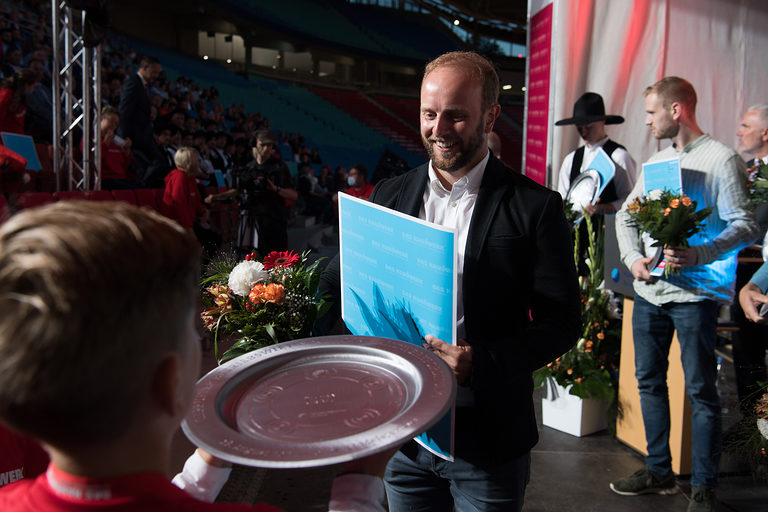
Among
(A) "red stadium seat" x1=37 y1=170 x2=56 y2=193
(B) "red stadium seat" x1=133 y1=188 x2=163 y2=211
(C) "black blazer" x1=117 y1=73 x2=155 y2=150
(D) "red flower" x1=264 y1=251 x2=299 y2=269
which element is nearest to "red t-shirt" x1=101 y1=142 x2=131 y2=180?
(C) "black blazer" x1=117 y1=73 x2=155 y2=150

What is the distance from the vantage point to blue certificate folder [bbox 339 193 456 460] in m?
1.12

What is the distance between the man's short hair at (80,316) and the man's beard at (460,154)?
2.88ft

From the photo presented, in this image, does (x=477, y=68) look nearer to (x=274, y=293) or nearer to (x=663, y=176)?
(x=274, y=293)

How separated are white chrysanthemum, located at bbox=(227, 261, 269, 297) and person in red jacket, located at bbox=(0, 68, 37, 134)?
16.5 feet

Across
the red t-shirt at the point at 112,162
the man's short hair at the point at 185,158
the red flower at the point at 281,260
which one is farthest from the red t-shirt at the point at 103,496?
the red t-shirt at the point at 112,162

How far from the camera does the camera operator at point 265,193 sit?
244 inches

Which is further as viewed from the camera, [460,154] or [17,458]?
[460,154]

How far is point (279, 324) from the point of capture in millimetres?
1546

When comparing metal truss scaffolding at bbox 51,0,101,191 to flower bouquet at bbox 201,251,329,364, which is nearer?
flower bouquet at bbox 201,251,329,364

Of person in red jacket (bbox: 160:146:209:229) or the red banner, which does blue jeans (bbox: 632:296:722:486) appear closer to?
the red banner

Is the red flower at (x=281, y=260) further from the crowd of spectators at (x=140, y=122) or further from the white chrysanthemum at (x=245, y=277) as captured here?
the crowd of spectators at (x=140, y=122)

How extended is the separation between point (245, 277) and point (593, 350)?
8.95 feet

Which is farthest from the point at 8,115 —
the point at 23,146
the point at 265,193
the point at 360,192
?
the point at 360,192

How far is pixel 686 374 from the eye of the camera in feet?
8.76
